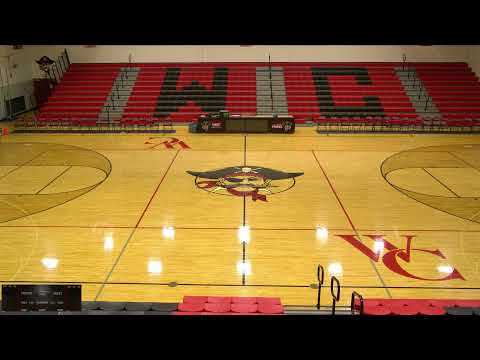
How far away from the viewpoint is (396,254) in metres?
9.90

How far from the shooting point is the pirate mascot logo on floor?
1387cm

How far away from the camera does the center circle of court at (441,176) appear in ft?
42.2

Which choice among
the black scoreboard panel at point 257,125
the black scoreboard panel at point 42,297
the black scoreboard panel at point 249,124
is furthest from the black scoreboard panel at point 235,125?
the black scoreboard panel at point 42,297

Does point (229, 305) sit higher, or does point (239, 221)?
point (239, 221)

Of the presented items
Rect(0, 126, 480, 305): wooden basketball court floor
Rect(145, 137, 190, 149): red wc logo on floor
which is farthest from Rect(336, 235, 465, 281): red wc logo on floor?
Rect(145, 137, 190, 149): red wc logo on floor

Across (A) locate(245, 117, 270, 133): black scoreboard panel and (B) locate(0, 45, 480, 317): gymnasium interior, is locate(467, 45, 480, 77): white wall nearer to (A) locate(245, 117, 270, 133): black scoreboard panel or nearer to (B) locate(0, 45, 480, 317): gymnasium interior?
(B) locate(0, 45, 480, 317): gymnasium interior

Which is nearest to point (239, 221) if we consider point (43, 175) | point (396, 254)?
point (396, 254)

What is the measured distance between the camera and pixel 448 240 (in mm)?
10578

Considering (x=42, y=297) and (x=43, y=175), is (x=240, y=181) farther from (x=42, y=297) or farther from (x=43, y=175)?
(x=42, y=297)

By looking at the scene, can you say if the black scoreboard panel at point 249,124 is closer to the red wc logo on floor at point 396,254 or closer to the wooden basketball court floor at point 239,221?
the wooden basketball court floor at point 239,221

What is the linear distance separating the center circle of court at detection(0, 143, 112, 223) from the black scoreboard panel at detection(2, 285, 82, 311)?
6343 millimetres

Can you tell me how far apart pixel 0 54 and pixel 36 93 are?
3403 mm

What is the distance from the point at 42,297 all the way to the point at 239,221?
622cm
